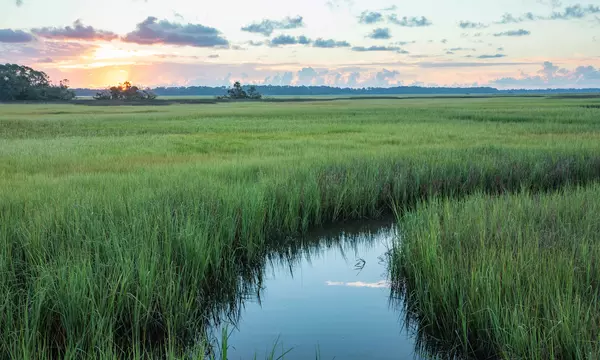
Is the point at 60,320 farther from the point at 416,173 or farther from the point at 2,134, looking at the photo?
the point at 2,134

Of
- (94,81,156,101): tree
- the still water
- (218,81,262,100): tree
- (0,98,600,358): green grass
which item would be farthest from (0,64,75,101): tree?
the still water

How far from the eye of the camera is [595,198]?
794 centimetres

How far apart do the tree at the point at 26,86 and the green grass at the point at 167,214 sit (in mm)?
72344

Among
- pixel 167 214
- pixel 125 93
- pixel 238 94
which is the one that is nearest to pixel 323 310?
pixel 167 214

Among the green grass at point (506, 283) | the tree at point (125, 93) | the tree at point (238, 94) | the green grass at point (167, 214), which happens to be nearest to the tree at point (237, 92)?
the tree at point (238, 94)

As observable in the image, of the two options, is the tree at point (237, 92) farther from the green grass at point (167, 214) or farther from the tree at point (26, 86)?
the green grass at point (167, 214)

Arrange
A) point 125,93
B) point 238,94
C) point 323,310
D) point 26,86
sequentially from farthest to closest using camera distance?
1. point 238,94
2. point 125,93
3. point 26,86
4. point 323,310

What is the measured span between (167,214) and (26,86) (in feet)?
289

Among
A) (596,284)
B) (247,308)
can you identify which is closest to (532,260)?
(596,284)

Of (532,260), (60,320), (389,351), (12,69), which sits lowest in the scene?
(389,351)

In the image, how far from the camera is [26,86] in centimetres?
8219

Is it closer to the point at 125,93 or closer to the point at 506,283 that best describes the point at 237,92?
the point at 125,93

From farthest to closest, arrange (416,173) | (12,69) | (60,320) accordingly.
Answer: (12,69) → (416,173) → (60,320)

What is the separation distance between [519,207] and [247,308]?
14.0ft
